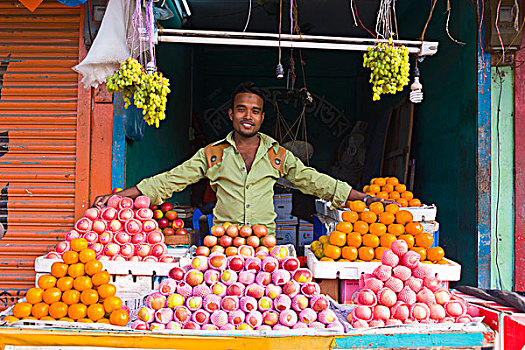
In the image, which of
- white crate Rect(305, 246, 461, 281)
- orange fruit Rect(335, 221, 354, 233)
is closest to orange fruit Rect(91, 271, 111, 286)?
white crate Rect(305, 246, 461, 281)

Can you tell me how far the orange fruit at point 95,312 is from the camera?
2.09 meters

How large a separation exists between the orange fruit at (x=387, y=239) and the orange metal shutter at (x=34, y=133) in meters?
2.85

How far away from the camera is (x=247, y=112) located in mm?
3076

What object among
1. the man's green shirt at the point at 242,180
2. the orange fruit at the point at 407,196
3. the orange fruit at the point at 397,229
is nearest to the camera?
the orange fruit at the point at 397,229

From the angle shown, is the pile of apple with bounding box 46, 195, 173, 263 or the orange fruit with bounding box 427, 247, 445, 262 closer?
the orange fruit with bounding box 427, 247, 445, 262

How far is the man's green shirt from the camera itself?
10.4 feet

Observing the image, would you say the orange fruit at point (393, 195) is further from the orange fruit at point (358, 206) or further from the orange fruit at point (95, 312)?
the orange fruit at point (95, 312)

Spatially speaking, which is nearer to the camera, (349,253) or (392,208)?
(349,253)

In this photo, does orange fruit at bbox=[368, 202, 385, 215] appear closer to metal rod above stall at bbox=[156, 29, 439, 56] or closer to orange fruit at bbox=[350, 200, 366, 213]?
orange fruit at bbox=[350, 200, 366, 213]

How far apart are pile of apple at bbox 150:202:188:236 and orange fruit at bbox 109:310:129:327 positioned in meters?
1.09

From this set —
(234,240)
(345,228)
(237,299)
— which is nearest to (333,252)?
(345,228)

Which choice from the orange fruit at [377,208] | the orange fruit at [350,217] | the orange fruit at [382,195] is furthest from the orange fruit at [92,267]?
the orange fruit at [382,195]

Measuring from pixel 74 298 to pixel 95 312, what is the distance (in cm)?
17

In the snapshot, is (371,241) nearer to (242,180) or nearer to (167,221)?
(242,180)
